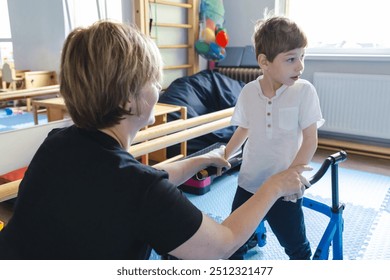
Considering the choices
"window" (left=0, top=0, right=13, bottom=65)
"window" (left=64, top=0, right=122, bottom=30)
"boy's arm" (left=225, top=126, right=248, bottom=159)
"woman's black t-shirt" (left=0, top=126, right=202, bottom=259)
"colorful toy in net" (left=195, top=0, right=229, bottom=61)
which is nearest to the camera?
"woman's black t-shirt" (left=0, top=126, right=202, bottom=259)

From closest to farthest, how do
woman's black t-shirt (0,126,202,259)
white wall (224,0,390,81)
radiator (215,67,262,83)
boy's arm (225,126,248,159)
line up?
1. woman's black t-shirt (0,126,202,259)
2. boy's arm (225,126,248,159)
3. white wall (224,0,390,81)
4. radiator (215,67,262,83)

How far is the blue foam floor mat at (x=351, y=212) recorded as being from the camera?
1.89 metres

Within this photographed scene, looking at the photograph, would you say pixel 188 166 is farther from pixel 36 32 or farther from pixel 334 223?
pixel 36 32

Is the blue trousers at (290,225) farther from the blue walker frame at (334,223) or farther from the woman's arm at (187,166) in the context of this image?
the woman's arm at (187,166)

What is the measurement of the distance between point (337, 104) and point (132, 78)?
3.26 m

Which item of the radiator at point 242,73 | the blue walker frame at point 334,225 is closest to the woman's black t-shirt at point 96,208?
the blue walker frame at point 334,225

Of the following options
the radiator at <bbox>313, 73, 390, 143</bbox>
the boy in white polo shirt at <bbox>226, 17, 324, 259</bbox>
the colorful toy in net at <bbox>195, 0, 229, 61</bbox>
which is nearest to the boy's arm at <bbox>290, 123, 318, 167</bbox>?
the boy in white polo shirt at <bbox>226, 17, 324, 259</bbox>

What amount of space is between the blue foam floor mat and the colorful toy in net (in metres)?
1.53

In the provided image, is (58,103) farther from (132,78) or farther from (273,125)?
(132,78)

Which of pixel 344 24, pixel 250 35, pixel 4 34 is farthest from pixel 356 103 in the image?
pixel 4 34

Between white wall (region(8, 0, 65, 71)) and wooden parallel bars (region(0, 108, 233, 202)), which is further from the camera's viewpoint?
white wall (region(8, 0, 65, 71))

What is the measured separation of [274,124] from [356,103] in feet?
8.25

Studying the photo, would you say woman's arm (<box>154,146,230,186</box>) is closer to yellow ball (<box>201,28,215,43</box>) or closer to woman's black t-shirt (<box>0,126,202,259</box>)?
woman's black t-shirt (<box>0,126,202,259</box>)

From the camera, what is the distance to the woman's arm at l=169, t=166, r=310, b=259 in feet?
2.29
